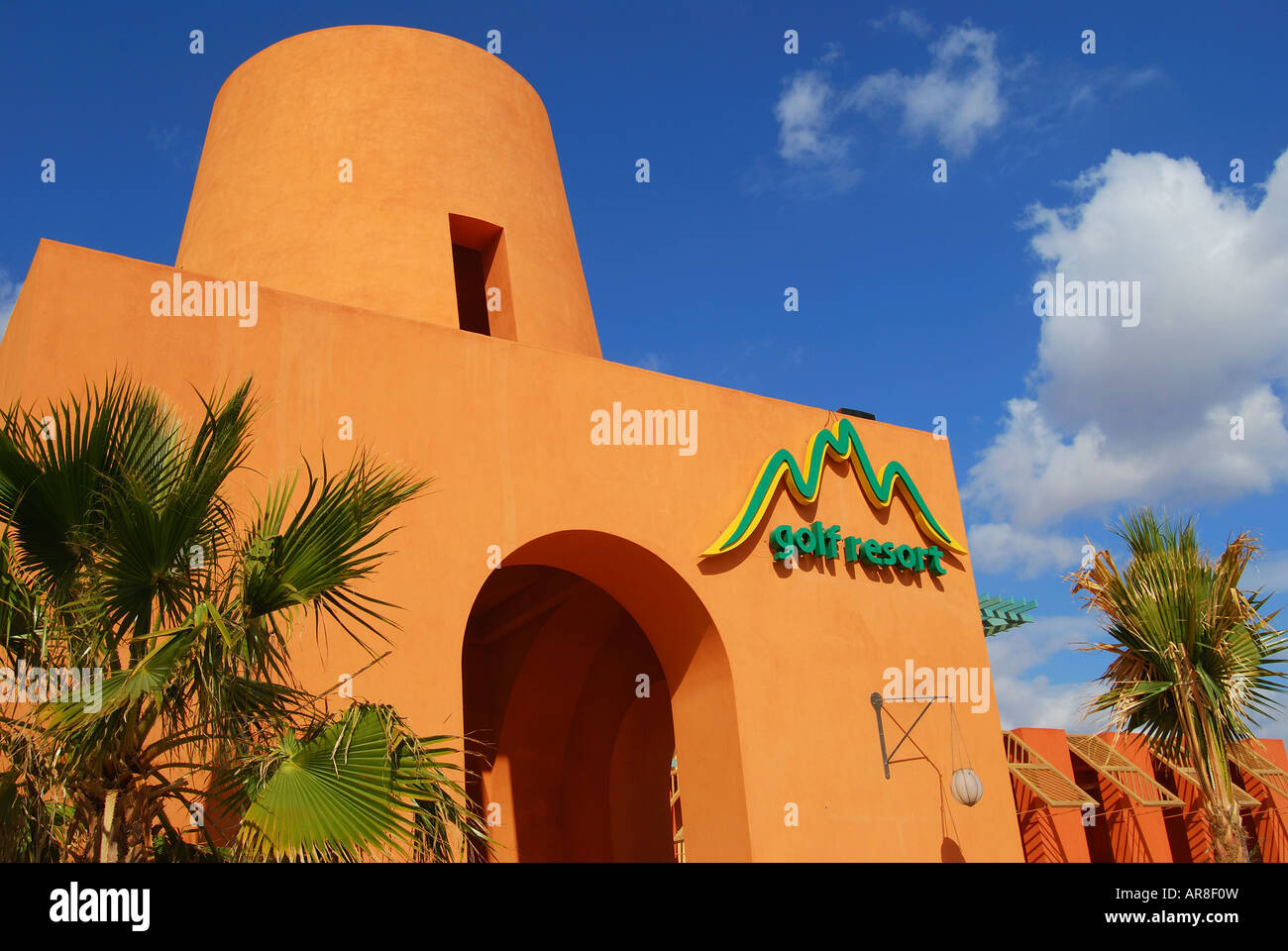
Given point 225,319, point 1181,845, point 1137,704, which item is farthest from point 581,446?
point 1181,845

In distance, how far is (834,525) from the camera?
1346cm

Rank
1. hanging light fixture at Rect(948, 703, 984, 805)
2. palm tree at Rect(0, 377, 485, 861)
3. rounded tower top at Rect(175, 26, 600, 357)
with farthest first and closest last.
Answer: rounded tower top at Rect(175, 26, 600, 357)
hanging light fixture at Rect(948, 703, 984, 805)
palm tree at Rect(0, 377, 485, 861)

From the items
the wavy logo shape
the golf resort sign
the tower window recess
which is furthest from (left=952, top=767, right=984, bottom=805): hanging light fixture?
the tower window recess

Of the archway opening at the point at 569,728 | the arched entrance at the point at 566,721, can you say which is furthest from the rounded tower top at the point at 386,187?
the archway opening at the point at 569,728

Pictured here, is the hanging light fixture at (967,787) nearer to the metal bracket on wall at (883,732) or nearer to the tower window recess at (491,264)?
the metal bracket on wall at (883,732)

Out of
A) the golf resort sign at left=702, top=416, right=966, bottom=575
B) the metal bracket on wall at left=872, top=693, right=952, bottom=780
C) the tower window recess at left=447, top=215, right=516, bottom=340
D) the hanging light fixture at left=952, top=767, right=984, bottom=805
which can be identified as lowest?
the hanging light fixture at left=952, top=767, right=984, bottom=805

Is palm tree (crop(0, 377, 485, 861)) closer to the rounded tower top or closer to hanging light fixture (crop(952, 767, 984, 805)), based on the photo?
the rounded tower top

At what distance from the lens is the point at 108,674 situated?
17.9ft

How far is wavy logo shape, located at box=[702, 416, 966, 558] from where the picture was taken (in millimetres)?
12438

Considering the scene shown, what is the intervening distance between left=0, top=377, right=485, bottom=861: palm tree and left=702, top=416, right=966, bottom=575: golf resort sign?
258 inches

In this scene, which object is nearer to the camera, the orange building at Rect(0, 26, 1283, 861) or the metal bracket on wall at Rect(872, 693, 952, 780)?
the orange building at Rect(0, 26, 1283, 861)

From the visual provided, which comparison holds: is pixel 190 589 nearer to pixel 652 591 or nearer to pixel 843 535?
pixel 652 591
